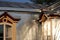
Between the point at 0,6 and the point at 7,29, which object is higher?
the point at 0,6

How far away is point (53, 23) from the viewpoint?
12.7 metres

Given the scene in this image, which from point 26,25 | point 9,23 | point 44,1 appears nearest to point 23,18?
point 26,25

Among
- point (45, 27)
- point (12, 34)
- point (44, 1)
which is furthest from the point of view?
point (44, 1)

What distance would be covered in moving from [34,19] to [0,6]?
2135 mm

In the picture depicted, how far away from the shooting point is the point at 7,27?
12.4 meters

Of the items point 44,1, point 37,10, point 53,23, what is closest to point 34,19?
point 37,10

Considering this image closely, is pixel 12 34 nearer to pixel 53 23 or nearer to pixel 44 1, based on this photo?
pixel 53 23

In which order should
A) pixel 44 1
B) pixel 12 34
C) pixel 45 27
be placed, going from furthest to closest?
pixel 44 1 < pixel 45 27 < pixel 12 34

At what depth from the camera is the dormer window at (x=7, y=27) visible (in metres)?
12.3

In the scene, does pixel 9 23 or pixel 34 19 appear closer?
pixel 9 23

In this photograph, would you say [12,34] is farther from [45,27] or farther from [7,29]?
[45,27]

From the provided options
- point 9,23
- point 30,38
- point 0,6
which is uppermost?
point 0,6

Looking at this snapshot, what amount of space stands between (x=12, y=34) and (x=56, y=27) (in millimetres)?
2439

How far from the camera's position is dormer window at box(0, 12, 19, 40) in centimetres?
1228
